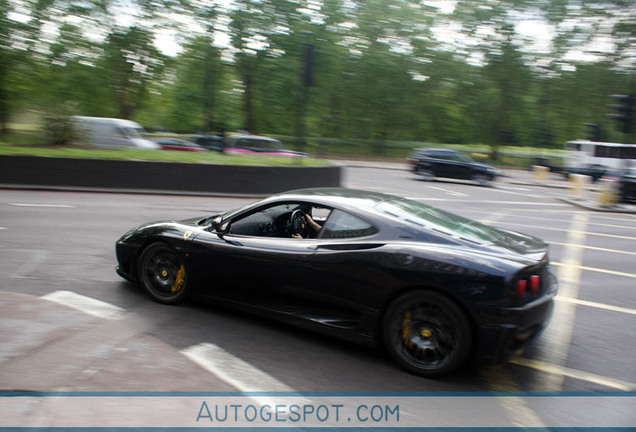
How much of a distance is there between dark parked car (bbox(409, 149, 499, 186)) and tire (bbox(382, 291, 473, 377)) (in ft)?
75.6

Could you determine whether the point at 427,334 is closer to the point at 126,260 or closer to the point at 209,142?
the point at 126,260

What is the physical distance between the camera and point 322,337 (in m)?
4.67

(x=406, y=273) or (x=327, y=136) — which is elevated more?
(x=327, y=136)

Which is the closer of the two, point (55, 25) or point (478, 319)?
point (478, 319)

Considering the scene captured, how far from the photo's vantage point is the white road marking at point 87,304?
16.3 ft

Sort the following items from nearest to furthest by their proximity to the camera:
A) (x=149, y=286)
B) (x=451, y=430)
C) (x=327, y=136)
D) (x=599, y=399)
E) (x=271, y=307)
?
Result: 1. (x=451, y=430)
2. (x=599, y=399)
3. (x=271, y=307)
4. (x=149, y=286)
5. (x=327, y=136)

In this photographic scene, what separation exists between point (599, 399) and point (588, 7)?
51.5 m

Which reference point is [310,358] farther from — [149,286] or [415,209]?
[149,286]

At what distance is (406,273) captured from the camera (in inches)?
159

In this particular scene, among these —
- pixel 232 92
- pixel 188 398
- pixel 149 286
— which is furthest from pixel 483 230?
pixel 232 92

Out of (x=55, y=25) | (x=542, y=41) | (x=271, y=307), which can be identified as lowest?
(x=271, y=307)

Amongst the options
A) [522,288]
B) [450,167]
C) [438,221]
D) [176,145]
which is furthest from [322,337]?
[176,145]

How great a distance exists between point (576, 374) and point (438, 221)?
63.7 inches

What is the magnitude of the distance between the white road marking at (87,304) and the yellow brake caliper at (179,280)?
0.53 meters
